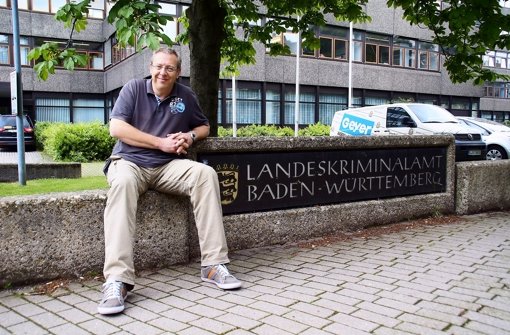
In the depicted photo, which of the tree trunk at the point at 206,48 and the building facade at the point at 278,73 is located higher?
the building facade at the point at 278,73

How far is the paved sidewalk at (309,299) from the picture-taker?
307 cm

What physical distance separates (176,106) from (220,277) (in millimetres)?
1502

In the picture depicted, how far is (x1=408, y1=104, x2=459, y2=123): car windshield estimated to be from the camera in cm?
1367

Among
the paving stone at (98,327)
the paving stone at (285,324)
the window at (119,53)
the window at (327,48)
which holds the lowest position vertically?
the paving stone at (98,327)

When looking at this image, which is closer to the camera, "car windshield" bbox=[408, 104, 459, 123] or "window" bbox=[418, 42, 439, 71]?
"car windshield" bbox=[408, 104, 459, 123]

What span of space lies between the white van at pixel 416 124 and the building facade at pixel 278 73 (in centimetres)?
980

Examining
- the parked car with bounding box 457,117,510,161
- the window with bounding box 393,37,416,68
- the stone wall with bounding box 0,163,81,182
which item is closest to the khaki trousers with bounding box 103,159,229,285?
the stone wall with bounding box 0,163,81,182

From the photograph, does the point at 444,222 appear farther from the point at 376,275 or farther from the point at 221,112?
the point at 221,112

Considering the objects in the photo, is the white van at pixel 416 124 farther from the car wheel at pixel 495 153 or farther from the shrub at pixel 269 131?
the shrub at pixel 269 131

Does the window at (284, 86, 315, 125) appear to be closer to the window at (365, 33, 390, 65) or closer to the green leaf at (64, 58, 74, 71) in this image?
the window at (365, 33, 390, 65)

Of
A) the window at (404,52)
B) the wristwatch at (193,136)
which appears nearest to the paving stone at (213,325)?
the wristwatch at (193,136)

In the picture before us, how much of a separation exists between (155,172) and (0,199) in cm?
119

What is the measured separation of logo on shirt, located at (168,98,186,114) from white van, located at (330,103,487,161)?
30.1 feet

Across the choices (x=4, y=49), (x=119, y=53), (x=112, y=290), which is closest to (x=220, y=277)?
(x=112, y=290)
